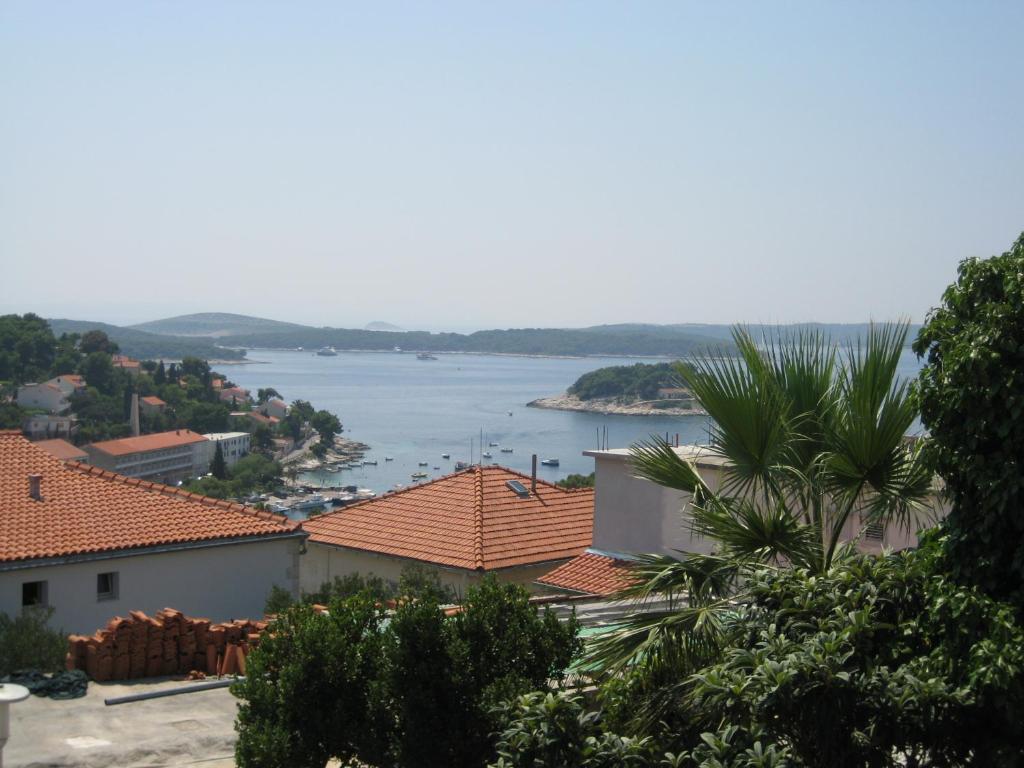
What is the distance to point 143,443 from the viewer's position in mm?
119750

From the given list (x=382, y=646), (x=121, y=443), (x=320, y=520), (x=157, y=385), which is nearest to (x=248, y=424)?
(x=157, y=385)

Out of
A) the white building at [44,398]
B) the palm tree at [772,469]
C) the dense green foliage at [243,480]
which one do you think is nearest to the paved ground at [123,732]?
the palm tree at [772,469]

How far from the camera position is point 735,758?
14.8ft

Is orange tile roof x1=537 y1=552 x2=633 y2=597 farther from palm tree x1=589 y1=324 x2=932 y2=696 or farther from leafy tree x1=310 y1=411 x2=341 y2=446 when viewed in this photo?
leafy tree x1=310 y1=411 x2=341 y2=446

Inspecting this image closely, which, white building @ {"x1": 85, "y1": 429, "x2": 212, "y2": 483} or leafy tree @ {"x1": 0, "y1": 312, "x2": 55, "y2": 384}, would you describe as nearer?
white building @ {"x1": 85, "y1": 429, "x2": 212, "y2": 483}

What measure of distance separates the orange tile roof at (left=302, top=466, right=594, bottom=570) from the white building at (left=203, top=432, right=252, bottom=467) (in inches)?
4541

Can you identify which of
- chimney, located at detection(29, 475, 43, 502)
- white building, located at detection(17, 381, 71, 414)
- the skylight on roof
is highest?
chimney, located at detection(29, 475, 43, 502)

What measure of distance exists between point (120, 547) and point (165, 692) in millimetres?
6899

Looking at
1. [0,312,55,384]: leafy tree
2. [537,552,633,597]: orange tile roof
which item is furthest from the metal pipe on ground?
[0,312,55,384]: leafy tree

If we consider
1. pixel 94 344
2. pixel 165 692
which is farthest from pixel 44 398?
pixel 165 692

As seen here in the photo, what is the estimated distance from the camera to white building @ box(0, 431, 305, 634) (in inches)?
656

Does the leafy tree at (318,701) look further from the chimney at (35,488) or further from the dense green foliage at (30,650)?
the chimney at (35,488)

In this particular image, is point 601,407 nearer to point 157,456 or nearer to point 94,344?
point 94,344

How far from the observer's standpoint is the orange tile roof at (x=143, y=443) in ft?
379
